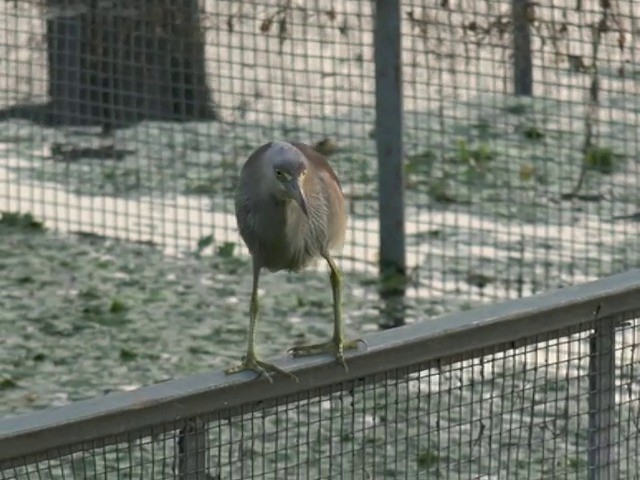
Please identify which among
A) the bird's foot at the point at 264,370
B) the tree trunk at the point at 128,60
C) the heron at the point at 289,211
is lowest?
the bird's foot at the point at 264,370

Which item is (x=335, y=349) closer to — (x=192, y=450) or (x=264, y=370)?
(x=264, y=370)

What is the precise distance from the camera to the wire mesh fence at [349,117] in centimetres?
749

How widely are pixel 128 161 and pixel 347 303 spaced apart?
184 cm

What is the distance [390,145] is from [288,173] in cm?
403

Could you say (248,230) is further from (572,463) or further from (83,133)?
(83,133)

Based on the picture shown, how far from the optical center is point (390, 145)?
764 cm

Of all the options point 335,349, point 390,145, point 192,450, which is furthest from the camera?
point 390,145

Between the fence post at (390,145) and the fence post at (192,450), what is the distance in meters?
4.60

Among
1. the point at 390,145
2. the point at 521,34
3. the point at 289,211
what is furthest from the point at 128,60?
the point at 289,211

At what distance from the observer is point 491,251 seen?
313 inches

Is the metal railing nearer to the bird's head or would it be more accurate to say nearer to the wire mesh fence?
the bird's head

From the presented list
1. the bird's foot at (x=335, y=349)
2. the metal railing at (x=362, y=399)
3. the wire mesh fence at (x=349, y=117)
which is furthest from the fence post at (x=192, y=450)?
the wire mesh fence at (x=349, y=117)

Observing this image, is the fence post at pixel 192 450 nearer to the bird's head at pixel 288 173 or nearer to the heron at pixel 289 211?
the heron at pixel 289 211

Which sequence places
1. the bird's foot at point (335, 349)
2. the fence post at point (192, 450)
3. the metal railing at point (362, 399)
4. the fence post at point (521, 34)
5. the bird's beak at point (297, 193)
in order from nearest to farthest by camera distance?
the metal railing at point (362, 399), the fence post at point (192, 450), the bird's foot at point (335, 349), the bird's beak at point (297, 193), the fence post at point (521, 34)
